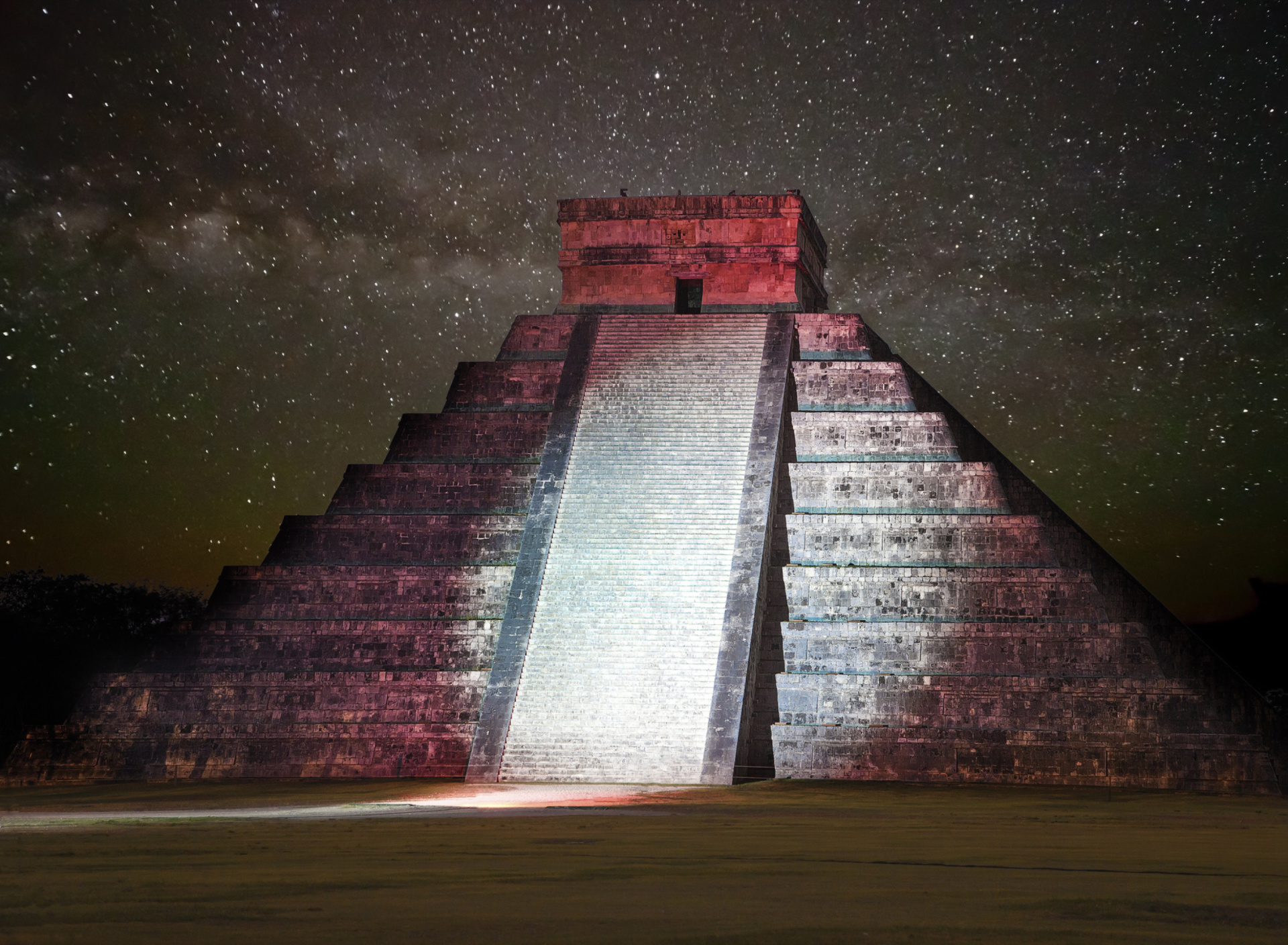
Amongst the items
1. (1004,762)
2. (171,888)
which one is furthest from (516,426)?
(171,888)

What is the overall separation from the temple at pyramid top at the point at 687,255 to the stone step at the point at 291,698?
7554 mm

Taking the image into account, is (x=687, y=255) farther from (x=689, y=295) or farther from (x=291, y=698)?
(x=291, y=698)

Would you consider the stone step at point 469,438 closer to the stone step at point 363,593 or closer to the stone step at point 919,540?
the stone step at point 363,593

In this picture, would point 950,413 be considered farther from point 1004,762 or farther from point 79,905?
point 79,905

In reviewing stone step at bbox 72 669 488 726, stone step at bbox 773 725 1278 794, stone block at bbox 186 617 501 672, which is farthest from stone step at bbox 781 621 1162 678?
stone step at bbox 72 669 488 726

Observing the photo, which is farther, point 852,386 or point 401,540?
point 852,386

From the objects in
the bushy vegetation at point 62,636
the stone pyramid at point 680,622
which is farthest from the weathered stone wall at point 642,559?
the bushy vegetation at point 62,636

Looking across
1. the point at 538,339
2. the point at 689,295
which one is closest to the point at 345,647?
the point at 538,339

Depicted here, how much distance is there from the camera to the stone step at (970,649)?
14.6 meters

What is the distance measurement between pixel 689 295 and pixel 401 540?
261 inches

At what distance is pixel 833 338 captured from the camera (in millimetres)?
19984

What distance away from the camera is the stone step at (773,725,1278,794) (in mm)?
13664

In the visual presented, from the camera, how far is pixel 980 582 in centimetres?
1553

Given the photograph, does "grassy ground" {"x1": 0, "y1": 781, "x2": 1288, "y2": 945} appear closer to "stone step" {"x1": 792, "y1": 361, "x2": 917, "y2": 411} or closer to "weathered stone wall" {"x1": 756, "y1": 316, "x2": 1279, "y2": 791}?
"weathered stone wall" {"x1": 756, "y1": 316, "x2": 1279, "y2": 791}
